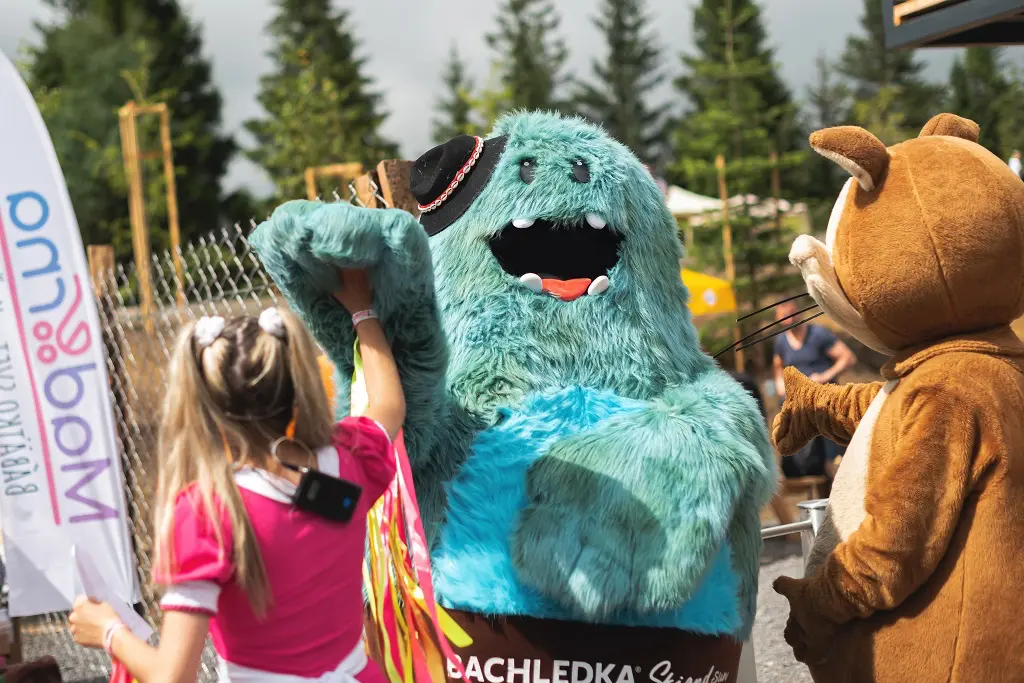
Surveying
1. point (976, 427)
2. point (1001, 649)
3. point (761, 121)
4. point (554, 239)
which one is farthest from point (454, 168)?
point (761, 121)

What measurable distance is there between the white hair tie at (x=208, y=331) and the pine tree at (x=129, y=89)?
22781mm

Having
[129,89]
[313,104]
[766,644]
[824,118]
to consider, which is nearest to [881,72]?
[824,118]

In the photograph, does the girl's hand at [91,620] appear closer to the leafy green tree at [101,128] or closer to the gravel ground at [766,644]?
the gravel ground at [766,644]

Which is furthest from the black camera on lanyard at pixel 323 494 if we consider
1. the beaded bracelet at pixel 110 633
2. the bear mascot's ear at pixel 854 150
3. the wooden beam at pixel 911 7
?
the wooden beam at pixel 911 7

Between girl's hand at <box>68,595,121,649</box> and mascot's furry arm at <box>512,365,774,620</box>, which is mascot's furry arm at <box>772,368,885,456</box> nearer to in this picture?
mascot's furry arm at <box>512,365,774,620</box>

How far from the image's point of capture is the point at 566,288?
7.72ft

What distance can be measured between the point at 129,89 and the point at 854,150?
25.1 metres

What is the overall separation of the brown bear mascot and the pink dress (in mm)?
1025

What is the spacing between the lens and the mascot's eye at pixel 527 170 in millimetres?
→ 2385

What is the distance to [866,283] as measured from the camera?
2244 mm

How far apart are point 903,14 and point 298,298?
13.4ft

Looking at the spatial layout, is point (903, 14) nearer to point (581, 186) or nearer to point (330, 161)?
point (581, 186)

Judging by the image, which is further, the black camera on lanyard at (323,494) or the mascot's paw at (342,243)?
the mascot's paw at (342,243)

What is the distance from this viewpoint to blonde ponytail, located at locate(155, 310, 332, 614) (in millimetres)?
1552
